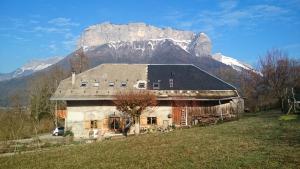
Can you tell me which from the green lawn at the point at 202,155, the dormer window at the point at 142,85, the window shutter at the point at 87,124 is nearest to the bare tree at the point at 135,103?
the window shutter at the point at 87,124

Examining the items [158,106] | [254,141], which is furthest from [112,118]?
[254,141]

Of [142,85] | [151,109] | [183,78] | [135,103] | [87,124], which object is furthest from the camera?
[183,78]

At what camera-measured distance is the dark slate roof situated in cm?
4181

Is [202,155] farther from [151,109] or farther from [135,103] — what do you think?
[151,109]

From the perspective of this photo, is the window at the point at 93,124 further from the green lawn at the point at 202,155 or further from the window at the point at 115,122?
the green lawn at the point at 202,155

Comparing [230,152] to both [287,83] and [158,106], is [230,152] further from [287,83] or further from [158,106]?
[287,83]

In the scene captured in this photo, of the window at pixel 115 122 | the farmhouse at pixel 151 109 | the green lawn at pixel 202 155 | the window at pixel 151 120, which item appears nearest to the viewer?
the green lawn at pixel 202 155

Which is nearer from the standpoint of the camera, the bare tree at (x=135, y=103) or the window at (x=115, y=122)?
the bare tree at (x=135, y=103)

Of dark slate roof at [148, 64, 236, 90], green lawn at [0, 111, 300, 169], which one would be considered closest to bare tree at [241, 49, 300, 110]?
dark slate roof at [148, 64, 236, 90]

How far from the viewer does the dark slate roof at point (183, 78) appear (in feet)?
137

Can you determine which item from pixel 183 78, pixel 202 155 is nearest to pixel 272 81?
pixel 183 78

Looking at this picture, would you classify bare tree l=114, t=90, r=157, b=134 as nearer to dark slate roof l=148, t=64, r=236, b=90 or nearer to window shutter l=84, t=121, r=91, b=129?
window shutter l=84, t=121, r=91, b=129

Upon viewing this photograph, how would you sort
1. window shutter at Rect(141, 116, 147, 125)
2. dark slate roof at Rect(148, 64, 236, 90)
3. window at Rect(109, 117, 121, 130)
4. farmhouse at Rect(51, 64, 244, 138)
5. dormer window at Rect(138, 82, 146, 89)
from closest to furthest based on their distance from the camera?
farmhouse at Rect(51, 64, 244, 138) < window at Rect(109, 117, 121, 130) < window shutter at Rect(141, 116, 147, 125) < dark slate roof at Rect(148, 64, 236, 90) < dormer window at Rect(138, 82, 146, 89)

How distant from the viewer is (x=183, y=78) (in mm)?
43875
